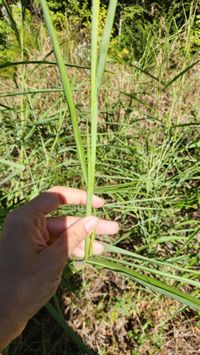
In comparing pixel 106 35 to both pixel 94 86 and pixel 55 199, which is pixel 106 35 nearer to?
pixel 94 86

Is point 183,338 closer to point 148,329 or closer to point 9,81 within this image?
point 148,329

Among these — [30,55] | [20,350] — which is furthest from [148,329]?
[30,55]

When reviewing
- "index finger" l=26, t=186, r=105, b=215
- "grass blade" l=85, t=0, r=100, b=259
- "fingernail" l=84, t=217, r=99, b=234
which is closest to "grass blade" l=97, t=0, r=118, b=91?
"grass blade" l=85, t=0, r=100, b=259

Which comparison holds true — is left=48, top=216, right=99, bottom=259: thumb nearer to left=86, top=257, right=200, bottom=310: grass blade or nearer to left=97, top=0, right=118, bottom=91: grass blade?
left=86, top=257, right=200, bottom=310: grass blade

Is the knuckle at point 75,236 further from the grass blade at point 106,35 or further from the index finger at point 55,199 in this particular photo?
the grass blade at point 106,35

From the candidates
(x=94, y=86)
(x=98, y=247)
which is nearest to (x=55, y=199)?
(x=98, y=247)

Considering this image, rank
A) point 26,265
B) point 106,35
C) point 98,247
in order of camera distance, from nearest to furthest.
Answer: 1. point 106,35
2. point 26,265
3. point 98,247
